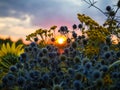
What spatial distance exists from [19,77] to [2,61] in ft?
8.13

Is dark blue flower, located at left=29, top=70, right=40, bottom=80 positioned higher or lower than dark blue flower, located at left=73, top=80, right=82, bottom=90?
higher

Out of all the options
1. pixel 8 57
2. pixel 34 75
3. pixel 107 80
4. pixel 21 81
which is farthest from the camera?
pixel 8 57

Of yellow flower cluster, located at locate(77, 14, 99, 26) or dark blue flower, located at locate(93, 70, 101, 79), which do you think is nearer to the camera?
dark blue flower, located at locate(93, 70, 101, 79)

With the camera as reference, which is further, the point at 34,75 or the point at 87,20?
the point at 87,20

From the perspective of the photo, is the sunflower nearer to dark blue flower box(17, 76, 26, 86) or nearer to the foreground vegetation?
the foreground vegetation

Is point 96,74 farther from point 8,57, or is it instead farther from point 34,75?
point 8,57

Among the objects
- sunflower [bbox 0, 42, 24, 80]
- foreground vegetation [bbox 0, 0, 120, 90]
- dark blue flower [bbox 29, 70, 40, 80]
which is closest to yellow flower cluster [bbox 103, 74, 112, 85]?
foreground vegetation [bbox 0, 0, 120, 90]

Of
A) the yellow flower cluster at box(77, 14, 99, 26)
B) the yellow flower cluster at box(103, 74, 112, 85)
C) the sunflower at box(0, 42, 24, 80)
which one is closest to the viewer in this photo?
the yellow flower cluster at box(103, 74, 112, 85)

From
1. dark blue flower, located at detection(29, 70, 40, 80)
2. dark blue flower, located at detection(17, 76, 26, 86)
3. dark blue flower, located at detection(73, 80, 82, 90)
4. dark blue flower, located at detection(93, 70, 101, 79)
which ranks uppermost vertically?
dark blue flower, located at detection(29, 70, 40, 80)

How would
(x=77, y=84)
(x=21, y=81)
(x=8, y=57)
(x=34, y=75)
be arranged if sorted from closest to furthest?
(x=77, y=84) < (x=21, y=81) < (x=34, y=75) < (x=8, y=57)

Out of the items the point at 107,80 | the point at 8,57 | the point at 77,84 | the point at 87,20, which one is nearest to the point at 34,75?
the point at 77,84

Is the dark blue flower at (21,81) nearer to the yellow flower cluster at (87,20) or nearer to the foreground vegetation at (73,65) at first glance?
the foreground vegetation at (73,65)

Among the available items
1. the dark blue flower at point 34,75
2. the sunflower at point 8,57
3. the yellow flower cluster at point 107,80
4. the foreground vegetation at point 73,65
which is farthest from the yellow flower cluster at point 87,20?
the sunflower at point 8,57

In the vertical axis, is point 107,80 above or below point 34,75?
below
